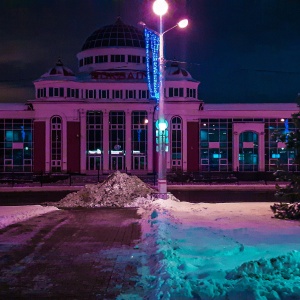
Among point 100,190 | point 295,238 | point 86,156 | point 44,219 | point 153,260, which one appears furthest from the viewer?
point 86,156

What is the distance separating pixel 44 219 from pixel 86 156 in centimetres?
4491

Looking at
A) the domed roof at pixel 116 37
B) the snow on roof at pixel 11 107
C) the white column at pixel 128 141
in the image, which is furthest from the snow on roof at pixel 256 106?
the snow on roof at pixel 11 107

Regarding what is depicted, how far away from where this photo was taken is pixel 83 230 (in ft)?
42.8

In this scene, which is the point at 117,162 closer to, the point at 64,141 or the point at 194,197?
the point at 64,141

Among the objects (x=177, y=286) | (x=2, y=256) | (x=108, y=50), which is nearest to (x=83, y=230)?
(x=2, y=256)

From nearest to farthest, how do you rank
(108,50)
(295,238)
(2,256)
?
(2,256)
(295,238)
(108,50)

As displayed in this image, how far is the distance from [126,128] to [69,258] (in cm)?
5115

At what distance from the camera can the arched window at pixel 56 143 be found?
58.9 metres

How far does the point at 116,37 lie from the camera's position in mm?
66188

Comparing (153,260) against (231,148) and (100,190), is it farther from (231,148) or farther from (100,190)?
(231,148)

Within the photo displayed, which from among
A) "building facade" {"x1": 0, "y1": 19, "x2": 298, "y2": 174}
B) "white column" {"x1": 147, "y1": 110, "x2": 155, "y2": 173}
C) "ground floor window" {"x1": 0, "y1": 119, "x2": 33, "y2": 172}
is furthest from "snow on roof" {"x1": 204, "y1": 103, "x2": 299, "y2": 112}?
"ground floor window" {"x1": 0, "y1": 119, "x2": 33, "y2": 172}

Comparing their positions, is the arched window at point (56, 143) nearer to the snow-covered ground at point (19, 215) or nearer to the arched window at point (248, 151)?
the arched window at point (248, 151)

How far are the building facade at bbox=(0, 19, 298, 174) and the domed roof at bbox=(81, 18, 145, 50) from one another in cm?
634

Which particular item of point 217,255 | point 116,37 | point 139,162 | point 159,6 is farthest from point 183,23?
point 116,37
